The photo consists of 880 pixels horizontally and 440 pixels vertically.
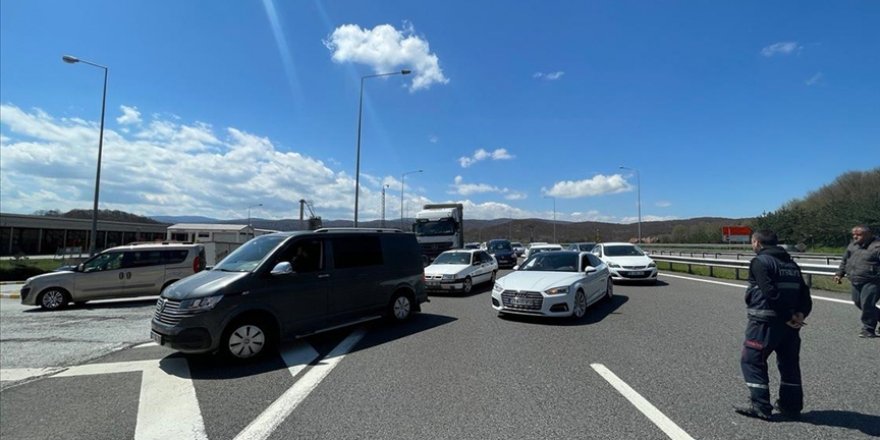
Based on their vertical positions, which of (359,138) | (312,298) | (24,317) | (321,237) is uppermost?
(359,138)

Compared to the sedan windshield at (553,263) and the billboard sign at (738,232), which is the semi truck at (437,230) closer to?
the sedan windshield at (553,263)

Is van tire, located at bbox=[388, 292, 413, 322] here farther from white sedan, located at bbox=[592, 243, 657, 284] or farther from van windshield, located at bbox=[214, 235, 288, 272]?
white sedan, located at bbox=[592, 243, 657, 284]

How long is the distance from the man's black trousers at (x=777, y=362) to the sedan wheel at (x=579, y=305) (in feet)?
15.3

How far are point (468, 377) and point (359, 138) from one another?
813 inches

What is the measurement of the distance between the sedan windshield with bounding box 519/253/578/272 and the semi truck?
13.3m

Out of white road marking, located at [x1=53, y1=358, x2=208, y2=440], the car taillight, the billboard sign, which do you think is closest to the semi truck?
the car taillight

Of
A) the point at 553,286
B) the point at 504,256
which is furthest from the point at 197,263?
the point at 504,256

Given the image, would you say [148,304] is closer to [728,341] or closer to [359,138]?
[359,138]

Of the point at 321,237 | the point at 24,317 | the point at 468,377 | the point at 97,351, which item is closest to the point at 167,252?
the point at 24,317

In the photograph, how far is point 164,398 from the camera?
15.9 ft

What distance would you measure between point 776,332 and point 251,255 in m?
6.94

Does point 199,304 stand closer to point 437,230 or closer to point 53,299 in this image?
point 53,299

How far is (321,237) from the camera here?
7.56 meters

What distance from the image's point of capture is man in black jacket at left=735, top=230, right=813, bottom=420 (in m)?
3.81
